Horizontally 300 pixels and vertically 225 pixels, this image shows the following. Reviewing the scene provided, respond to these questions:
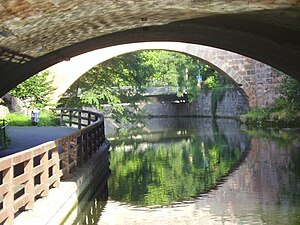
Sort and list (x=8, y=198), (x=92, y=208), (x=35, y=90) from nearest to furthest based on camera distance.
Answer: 1. (x=8, y=198)
2. (x=92, y=208)
3. (x=35, y=90)

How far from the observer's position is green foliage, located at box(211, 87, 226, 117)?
33.6 m

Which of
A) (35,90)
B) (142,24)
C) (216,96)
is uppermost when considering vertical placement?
(142,24)

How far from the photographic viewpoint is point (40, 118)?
19656mm

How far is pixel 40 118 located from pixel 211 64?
8283mm

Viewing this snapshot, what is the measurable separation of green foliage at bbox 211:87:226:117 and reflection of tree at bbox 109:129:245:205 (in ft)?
56.9

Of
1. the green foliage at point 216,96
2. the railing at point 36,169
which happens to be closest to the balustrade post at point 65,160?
the railing at point 36,169

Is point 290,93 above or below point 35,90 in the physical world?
below

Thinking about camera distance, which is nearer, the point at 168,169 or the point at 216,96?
the point at 168,169

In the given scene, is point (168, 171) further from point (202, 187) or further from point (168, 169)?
point (202, 187)

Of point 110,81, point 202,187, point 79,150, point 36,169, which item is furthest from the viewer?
point 110,81

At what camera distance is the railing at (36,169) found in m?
4.72

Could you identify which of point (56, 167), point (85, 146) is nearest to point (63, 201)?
point (56, 167)

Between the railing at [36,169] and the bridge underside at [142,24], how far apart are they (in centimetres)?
150

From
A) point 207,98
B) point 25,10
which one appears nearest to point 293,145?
point 25,10
